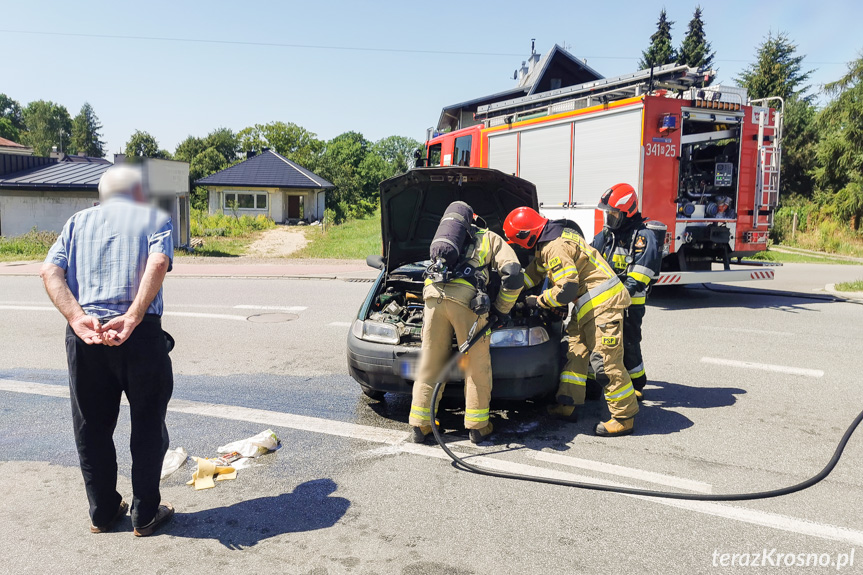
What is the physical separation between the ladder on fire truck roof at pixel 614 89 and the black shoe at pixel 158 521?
9.18 m

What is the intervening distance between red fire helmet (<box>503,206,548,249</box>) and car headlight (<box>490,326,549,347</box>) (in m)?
0.62

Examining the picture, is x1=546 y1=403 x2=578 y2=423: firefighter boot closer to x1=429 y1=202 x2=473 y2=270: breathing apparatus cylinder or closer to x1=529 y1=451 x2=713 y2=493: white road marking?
x1=529 y1=451 x2=713 y2=493: white road marking

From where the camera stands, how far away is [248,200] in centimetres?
4372

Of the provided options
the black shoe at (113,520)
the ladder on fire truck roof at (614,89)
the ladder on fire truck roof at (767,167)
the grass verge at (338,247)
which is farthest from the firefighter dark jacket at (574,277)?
the grass verge at (338,247)

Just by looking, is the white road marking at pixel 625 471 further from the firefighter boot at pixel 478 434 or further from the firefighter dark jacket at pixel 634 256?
the firefighter dark jacket at pixel 634 256

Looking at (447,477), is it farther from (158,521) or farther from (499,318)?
(158,521)

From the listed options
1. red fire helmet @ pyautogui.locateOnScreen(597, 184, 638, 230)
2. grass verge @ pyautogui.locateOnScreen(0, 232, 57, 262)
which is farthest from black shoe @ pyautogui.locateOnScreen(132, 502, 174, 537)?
grass verge @ pyautogui.locateOnScreen(0, 232, 57, 262)

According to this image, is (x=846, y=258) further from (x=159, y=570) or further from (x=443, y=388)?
(x=159, y=570)

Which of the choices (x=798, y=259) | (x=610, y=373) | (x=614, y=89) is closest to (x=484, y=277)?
(x=610, y=373)

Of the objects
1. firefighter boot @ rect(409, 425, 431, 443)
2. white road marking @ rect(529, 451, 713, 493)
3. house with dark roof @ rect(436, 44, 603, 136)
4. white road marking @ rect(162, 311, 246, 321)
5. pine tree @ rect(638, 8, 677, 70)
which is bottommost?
white road marking @ rect(529, 451, 713, 493)

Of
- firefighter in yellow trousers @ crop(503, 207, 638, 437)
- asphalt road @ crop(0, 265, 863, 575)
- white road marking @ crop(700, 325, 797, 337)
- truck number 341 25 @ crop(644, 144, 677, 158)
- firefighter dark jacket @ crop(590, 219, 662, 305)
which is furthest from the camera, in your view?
truck number 341 25 @ crop(644, 144, 677, 158)

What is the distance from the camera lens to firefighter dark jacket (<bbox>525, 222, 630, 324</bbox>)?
472cm

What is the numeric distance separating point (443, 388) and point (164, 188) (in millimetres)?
2369

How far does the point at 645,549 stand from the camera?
127 inches
